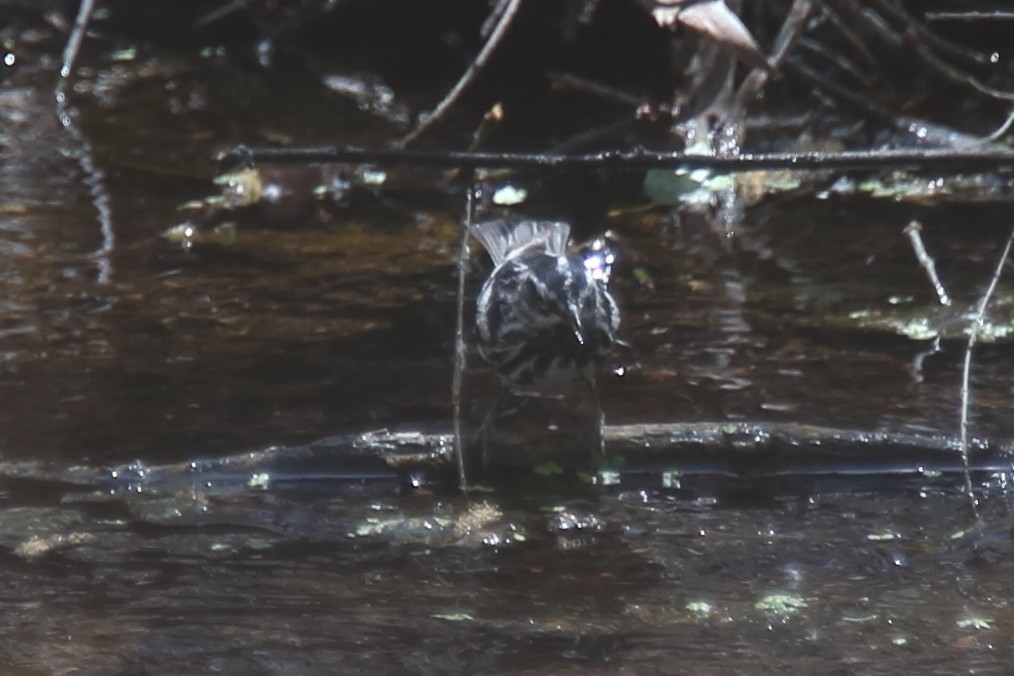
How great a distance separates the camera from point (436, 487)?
459cm

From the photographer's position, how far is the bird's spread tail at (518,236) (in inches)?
236

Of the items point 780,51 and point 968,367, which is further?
point 780,51

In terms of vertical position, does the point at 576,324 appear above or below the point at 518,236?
below

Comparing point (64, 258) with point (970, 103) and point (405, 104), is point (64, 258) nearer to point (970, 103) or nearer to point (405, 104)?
point (405, 104)

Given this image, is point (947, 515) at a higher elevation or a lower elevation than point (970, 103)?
lower

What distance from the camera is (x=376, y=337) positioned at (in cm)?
575

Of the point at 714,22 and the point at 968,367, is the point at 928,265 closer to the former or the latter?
the point at 714,22

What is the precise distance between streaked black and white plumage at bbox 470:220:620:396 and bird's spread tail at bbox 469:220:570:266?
1.84 ft

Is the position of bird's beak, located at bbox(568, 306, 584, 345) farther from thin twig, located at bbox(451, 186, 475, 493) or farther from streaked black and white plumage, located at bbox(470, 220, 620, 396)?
thin twig, located at bbox(451, 186, 475, 493)

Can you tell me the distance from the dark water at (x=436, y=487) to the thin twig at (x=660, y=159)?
44.9 inches

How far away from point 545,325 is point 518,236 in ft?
3.62

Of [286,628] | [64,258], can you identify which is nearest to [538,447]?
[286,628]

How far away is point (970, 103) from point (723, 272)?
11.2ft

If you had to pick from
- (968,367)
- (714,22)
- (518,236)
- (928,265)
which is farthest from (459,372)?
(714,22)
